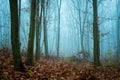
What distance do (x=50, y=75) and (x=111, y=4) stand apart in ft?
131

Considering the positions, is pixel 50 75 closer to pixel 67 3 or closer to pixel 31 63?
pixel 31 63

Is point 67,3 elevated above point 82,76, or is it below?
above

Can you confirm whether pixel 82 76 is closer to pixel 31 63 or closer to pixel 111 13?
pixel 31 63

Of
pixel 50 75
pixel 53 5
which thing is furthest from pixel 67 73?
pixel 53 5

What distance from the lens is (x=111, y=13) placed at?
155 feet

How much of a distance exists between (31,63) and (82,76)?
2.86 metres

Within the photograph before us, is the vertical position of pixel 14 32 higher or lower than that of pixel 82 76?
higher

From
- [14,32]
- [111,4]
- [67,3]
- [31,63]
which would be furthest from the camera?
[111,4]

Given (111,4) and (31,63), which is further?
(111,4)

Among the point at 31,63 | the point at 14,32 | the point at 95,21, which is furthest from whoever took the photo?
the point at 95,21

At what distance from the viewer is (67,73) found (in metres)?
9.88

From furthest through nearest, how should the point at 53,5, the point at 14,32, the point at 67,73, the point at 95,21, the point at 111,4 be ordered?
the point at 111,4, the point at 53,5, the point at 95,21, the point at 67,73, the point at 14,32

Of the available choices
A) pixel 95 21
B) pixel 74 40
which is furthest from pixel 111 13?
pixel 95 21

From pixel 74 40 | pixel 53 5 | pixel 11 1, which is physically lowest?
pixel 74 40
